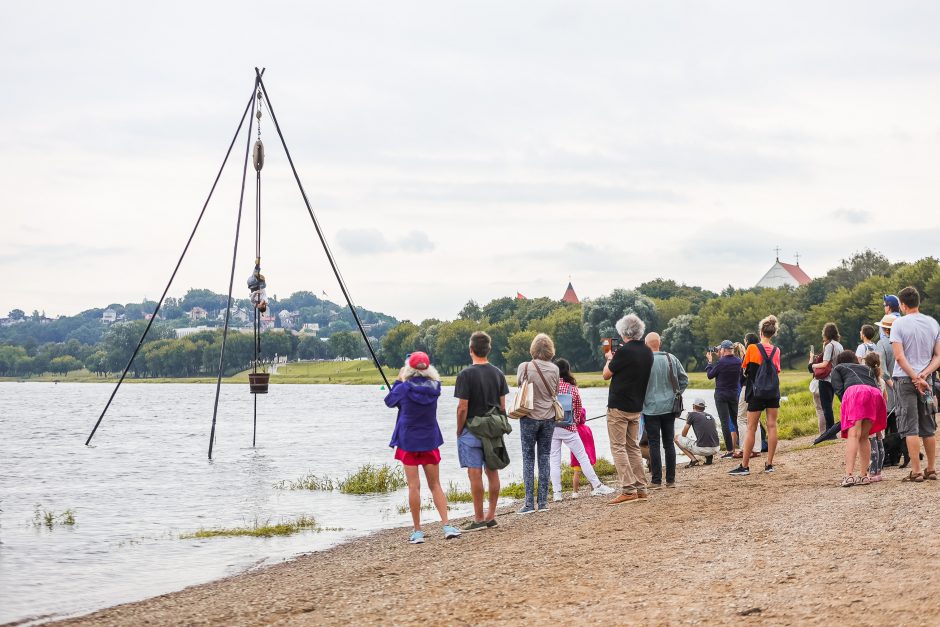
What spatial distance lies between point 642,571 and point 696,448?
9.87 meters

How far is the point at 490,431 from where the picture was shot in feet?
36.8

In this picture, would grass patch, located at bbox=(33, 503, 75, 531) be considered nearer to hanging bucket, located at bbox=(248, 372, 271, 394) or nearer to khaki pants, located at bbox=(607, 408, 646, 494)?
hanging bucket, located at bbox=(248, 372, 271, 394)

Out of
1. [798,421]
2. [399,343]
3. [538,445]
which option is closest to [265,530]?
[538,445]

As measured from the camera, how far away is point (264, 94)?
81.8 feet

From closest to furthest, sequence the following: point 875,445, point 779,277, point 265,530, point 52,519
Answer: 1. point 875,445
2. point 265,530
3. point 52,519
4. point 779,277

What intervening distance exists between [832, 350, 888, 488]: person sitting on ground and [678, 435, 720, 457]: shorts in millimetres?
4931

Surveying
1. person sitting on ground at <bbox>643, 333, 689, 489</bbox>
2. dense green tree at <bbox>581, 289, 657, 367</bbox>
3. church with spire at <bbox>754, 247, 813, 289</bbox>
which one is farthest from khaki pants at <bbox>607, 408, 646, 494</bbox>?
church with spire at <bbox>754, 247, 813, 289</bbox>

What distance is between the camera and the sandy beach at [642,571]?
6.97 metres

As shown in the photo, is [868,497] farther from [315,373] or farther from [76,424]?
[315,373]

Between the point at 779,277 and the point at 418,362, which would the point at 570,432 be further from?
the point at 779,277

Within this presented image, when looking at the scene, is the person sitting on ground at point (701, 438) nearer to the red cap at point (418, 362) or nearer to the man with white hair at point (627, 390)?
the man with white hair at point (627, 390)

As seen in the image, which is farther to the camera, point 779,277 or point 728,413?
point 779,277

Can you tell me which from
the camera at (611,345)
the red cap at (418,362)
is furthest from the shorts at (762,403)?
the red cap at (418,362)

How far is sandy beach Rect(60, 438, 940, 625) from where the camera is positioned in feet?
22.9
